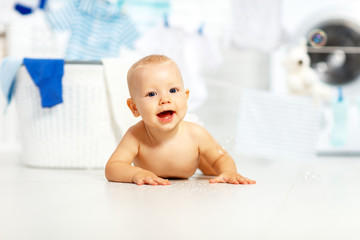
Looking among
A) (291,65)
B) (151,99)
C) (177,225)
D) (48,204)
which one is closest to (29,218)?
(48,204)

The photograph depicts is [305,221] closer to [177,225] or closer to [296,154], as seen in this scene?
[177,225]

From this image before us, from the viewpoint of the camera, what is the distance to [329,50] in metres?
2.61

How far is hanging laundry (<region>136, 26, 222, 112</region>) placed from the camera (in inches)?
100

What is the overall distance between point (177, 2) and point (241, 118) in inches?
46.5

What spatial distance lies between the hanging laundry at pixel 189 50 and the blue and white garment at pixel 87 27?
0.51 metres

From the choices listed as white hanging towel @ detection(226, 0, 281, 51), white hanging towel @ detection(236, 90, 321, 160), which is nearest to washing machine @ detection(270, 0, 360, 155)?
white hanging towel @ detection(226, 0, 281, 51)

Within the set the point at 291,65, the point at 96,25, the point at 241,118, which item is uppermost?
the point at 96,25

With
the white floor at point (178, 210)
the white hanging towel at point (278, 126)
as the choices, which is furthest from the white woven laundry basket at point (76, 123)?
the white hanging towel at point (278, 126)

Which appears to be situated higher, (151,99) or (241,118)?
(151,99)

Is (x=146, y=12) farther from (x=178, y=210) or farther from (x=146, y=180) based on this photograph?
(x=178, y=210)

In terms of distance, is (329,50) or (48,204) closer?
(48,204)

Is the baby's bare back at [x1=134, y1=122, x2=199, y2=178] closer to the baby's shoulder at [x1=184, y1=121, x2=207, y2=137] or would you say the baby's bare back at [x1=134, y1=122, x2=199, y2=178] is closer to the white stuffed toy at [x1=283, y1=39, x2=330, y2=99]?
the baby's shoulder at [x1=184, y1=121, x2=207, y2=137]

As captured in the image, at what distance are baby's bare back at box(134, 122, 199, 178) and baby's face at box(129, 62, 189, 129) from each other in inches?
3.1

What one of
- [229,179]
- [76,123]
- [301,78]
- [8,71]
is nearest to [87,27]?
[8,71]
